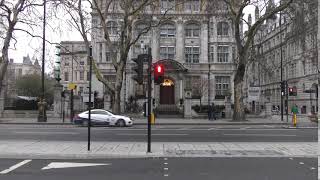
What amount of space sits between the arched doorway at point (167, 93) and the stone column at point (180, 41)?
5.33m

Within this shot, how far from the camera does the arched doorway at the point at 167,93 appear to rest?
71.4m

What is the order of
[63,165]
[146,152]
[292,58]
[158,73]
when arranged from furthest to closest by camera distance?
[292,58], [158,73], [146,152], [63,165]

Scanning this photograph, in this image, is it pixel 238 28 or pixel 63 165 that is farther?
pixel 238 28

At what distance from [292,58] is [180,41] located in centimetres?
2438

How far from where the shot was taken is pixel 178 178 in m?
10.5

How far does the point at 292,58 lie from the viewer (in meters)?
86.0

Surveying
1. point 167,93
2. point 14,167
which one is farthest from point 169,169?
point 167,93

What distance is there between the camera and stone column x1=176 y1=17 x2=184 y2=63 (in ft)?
244

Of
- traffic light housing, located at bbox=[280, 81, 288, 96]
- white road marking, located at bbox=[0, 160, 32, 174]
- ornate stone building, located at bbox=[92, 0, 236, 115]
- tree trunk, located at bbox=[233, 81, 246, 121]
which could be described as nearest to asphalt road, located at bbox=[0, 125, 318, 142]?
white road marking, located at bbox=[0, 160, 32, 174]

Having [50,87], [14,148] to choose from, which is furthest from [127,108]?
[14,148]

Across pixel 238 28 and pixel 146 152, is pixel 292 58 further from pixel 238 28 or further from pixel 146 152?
pixel 146 152

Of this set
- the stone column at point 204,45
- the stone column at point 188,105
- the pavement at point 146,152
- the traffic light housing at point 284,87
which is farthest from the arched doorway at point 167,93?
the pavement at point 146,152

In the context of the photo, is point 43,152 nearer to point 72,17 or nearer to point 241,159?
point 241,159

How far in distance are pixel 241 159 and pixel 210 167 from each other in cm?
197
